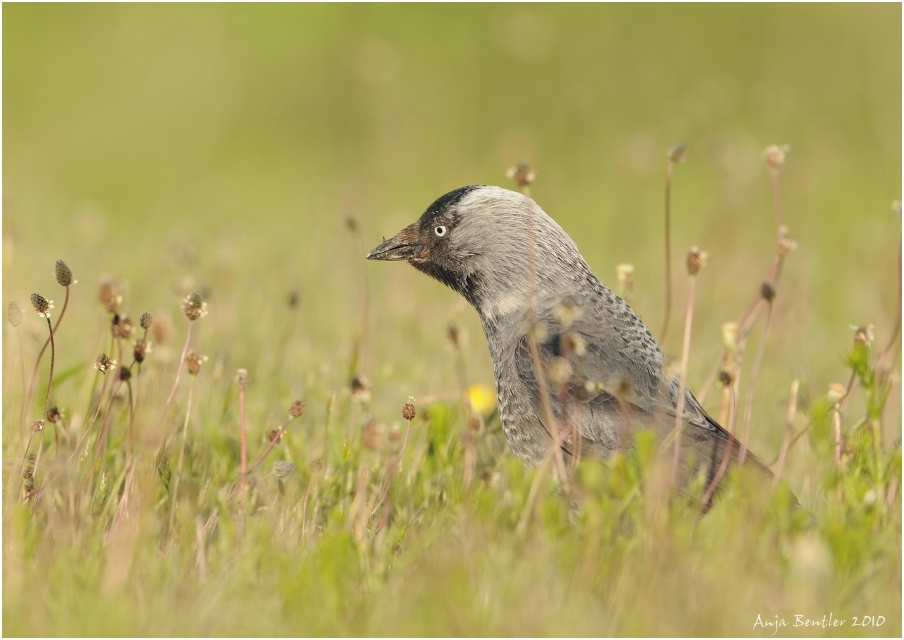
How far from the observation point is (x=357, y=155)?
429 inches

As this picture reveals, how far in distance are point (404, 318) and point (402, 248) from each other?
166 cm

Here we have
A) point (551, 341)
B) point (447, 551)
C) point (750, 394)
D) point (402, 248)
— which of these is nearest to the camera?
point (447, 551)

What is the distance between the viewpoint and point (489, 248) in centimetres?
445

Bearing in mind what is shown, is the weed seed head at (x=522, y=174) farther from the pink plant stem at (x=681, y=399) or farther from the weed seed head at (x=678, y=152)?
the pink plant stem at (x=681, y=399)

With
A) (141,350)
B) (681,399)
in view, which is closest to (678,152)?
(681,399)

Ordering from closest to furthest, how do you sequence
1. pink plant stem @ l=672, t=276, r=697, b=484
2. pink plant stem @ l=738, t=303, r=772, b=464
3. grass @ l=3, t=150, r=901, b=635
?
grass @ l=3, t=150, r=901, b=635 → pink plant stem @ l=672, t=276, r=697, b=484 → pink plant stem @ l=738, t=303, r=772, b=464

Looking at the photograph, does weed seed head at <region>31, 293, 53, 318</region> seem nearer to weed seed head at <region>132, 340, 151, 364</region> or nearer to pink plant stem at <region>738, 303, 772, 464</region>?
weed seed head at <region>132, 340, 151, 364</region>

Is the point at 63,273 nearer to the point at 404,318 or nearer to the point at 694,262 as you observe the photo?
the point at 694,262

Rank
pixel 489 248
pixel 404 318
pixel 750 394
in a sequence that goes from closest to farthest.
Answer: pixel 750 394
pixel 489 248
pixel 404 318

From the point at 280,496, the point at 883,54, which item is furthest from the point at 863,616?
the point at 883,54

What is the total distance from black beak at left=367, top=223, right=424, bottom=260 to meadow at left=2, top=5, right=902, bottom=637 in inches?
12.4

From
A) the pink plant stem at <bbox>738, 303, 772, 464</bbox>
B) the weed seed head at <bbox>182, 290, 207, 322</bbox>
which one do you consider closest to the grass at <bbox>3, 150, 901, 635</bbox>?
the weed seed head at <bbox>182, 290, 207, 322</bbox>

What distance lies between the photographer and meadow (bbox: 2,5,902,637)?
2801 mm

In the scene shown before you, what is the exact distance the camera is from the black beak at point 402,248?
4633 millimetres
